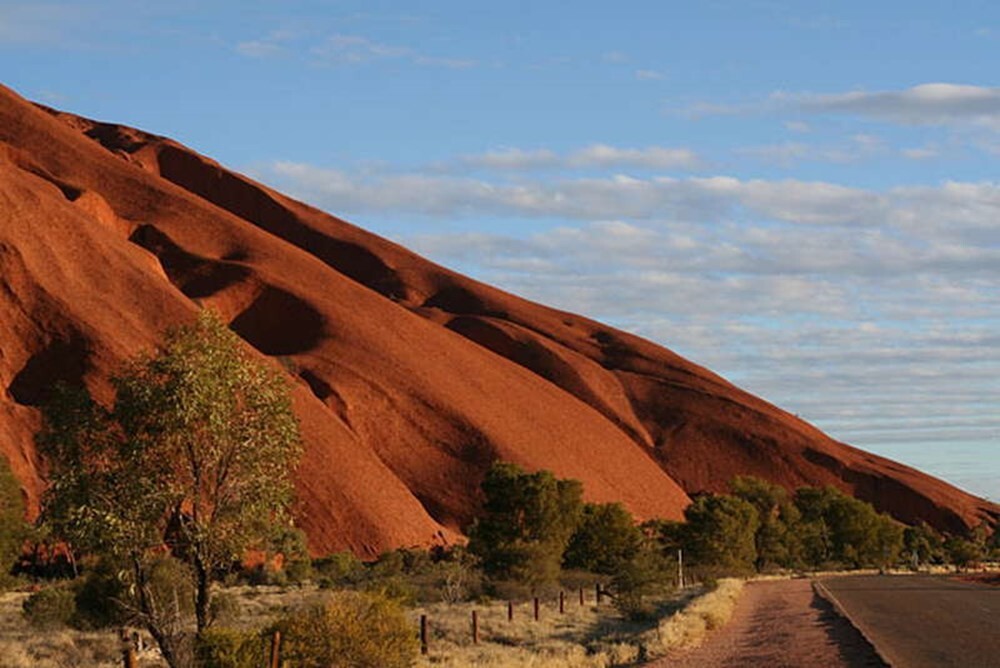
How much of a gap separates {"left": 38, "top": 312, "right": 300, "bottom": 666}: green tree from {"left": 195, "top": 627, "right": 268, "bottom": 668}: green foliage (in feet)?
2.46

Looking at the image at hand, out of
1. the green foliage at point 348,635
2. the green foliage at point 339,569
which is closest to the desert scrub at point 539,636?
the green foliage at point 348,635

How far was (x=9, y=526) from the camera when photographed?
4934cm

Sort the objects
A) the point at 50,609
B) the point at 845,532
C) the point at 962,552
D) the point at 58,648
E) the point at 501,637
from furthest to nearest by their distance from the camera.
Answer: the point at 845,532 → the point at 962,552 → the point at 50,609 → the point at 501,637 → the point at 58,648

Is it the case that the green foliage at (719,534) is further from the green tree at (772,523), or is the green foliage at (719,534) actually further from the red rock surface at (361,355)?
the red rock surface at (361,355)

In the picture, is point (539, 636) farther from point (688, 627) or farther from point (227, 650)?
point (227, 650)

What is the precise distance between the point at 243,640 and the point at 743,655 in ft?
34.2

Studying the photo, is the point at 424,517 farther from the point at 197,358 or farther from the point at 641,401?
the point at 197,358

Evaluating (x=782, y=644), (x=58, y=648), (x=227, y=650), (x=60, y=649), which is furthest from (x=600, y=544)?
(x=227, y=650)

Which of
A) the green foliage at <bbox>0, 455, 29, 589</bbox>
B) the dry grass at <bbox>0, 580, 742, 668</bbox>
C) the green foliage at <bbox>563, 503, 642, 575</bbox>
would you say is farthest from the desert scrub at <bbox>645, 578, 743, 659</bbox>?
the green foliage at <bbox>563, 503, 642, 575</bbox>

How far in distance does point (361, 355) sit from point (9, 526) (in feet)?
164

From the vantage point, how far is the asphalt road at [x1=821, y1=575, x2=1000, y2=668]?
22.0 metres

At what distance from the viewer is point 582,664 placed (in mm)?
23312

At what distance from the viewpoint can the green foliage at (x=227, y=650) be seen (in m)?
17.4

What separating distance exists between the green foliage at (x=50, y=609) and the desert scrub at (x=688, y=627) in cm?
1566
